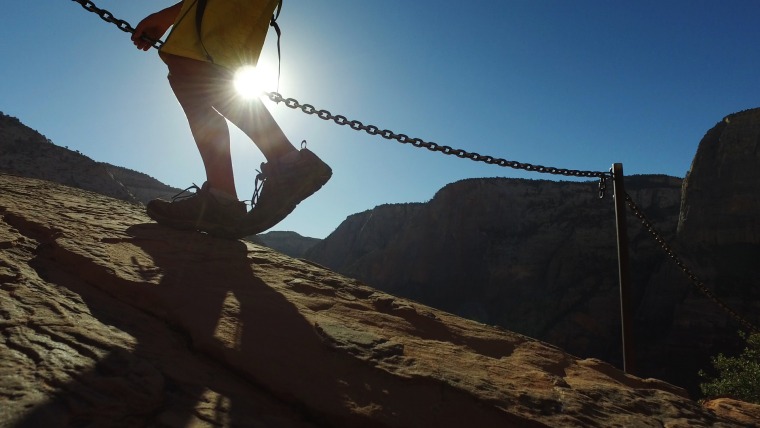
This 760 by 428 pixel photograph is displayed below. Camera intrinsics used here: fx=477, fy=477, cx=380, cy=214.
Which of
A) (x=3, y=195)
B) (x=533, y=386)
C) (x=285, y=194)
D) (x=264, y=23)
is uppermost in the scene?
(x=264, y=23)

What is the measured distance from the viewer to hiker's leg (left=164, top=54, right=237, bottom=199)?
2641mm

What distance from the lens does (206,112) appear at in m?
2.71

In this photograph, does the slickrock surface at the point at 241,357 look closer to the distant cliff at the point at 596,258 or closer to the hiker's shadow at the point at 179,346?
the hiker's shadow at the point at 179,346

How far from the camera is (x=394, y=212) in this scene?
70.8 m

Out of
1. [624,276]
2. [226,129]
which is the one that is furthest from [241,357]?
[624,276]

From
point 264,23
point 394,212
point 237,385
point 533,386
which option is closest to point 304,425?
point 237,385

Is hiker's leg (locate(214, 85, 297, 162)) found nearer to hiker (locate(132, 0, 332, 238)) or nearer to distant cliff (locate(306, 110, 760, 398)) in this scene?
hiker (locate(132, 0, 332, 238))

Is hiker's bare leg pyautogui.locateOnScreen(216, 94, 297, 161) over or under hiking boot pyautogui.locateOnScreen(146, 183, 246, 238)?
over

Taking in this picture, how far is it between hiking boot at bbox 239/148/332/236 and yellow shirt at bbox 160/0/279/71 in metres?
0.62

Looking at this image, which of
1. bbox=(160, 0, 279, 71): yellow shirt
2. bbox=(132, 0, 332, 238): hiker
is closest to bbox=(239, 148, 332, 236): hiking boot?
bbox=(132, 0, 332, 238): hiker

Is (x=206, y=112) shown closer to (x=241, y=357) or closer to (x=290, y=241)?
(x=241, y=357)

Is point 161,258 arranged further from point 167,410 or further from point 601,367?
point 601,367

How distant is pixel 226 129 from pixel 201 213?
1.65 ft

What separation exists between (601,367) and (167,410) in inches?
71.8
